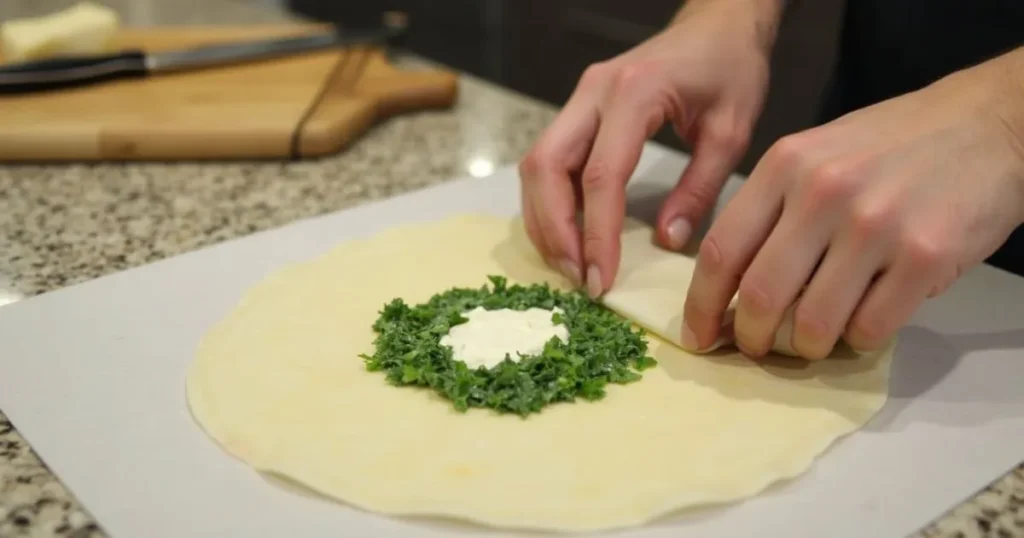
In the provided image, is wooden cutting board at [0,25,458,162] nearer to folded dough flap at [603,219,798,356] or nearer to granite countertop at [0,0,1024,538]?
granite countertop at [0,0,1024,538]

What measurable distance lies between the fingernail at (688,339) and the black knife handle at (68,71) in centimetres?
102

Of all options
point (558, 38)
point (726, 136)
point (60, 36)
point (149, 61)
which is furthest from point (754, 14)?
point (558, 38)

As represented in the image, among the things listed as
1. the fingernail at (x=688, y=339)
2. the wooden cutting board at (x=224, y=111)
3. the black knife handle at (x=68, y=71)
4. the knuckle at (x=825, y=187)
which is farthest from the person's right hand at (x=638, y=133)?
the black knife handle at (x=68, y=71)

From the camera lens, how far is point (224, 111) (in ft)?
4.33

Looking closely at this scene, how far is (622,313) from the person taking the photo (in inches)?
34.4

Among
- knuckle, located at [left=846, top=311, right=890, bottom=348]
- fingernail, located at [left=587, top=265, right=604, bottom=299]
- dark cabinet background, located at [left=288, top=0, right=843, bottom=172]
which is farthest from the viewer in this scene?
dark cabinet background, located at [left=288, top=0, right=843, bottom=172]

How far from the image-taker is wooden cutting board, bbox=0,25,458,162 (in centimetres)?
125

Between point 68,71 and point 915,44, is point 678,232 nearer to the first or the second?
point 915,44

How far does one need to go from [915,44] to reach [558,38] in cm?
160

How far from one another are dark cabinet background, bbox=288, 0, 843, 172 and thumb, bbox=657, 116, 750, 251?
0.92m

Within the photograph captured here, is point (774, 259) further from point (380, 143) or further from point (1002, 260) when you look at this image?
point (380, 143)

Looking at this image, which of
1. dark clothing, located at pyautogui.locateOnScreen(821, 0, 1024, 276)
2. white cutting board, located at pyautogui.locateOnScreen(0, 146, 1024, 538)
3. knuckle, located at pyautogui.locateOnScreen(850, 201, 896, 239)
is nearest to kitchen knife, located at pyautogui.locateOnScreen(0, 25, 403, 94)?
white cutting board, located at pyautogui.locateOnScreen(0, 146, 1024, 538)

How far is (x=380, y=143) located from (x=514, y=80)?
1.51 metres

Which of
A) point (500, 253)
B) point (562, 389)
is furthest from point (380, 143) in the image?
point (562, 389)
